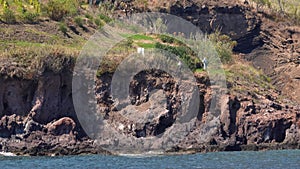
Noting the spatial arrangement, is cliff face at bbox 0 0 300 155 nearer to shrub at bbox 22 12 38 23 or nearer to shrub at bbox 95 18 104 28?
shrub at bbox 22 12 38 23

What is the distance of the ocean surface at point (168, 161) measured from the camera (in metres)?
46.8

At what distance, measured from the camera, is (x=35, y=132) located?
5847 centimetres

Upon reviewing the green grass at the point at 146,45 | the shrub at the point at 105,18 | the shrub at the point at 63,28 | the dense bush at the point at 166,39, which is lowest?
the green grass at the point at 146,45

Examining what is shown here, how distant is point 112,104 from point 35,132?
812 centimetres

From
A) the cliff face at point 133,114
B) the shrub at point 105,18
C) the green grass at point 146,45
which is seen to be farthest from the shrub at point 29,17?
the cliff face at point 133,114

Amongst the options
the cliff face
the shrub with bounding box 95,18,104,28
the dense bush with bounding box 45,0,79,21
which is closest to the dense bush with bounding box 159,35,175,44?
the shrub with bounding box 95,18,104,28

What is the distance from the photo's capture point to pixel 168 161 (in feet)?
167

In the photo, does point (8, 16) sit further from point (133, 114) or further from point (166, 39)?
point (133, 114)

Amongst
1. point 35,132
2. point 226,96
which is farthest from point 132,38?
point 35,132

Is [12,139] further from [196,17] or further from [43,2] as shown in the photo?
[196,17]

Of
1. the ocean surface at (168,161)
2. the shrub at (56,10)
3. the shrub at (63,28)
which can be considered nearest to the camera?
the ocean surface at (168,161)

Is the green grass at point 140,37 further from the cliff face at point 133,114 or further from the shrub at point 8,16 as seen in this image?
the shrub at point 8,16

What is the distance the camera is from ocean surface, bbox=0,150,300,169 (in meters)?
46.8

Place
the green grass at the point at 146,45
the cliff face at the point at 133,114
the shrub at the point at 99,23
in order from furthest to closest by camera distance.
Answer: the shrub at the point at 99,23, the green grass at the point at 146,45, the cliff face at the point at 133,114
